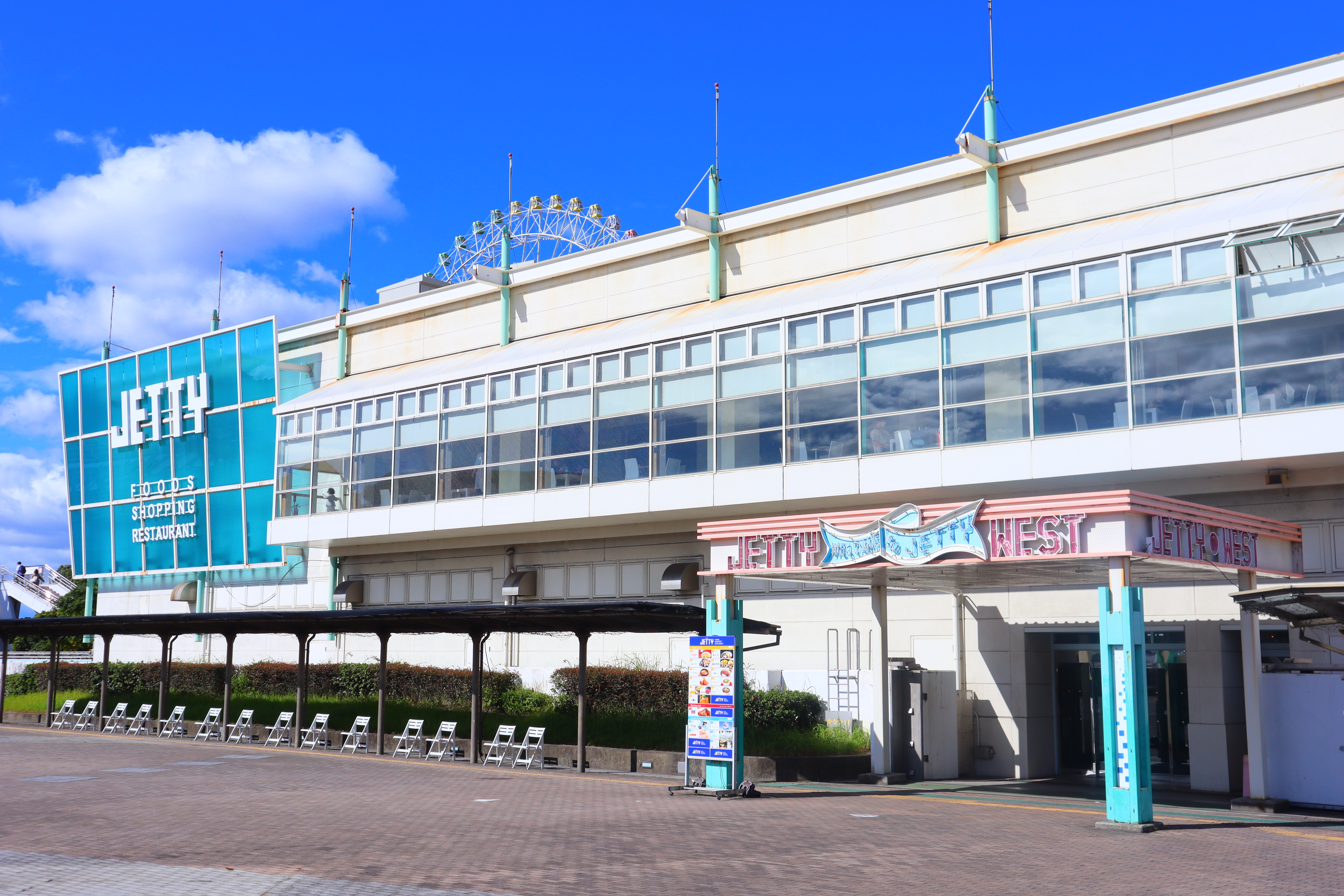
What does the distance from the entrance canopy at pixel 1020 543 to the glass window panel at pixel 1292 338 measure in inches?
99.3

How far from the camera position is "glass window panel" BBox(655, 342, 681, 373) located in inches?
1025

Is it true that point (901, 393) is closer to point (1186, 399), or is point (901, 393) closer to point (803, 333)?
point (803, 333)

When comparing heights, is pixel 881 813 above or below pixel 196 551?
below

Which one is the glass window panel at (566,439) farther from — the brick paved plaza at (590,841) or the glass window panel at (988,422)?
the brick paved plaza at (590,841)

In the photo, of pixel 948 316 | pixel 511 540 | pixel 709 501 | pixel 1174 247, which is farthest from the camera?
pixel 511 540

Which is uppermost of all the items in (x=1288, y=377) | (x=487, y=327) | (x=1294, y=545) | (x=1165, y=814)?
(x=487, y=327)

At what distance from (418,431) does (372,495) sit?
2354mm

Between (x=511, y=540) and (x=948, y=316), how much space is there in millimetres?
13655

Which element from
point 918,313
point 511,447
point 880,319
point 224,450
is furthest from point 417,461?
point 918,313

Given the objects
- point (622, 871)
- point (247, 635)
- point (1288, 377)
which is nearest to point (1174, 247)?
point (1288, 377)

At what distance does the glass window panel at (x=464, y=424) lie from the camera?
96.3 feet

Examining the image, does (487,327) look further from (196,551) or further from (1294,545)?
(1294,545)

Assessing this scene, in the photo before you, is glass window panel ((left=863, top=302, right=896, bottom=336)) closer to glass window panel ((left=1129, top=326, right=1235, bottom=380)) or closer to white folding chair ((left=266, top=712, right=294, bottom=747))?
glass window panel ((left=1129, top=326, right=1235, bottom=380))

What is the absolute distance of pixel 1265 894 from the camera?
414 inches
